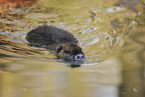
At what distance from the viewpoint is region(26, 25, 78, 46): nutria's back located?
5.65 metres

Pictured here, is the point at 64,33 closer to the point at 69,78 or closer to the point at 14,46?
the point at 14,46

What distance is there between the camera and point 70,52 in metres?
4.77

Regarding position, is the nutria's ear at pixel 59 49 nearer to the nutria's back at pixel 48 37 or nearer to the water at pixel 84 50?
the water at pixel 84 50

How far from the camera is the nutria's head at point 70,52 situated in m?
4.60

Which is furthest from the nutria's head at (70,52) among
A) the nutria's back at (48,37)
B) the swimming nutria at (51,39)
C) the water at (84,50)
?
the nutria's back at (48,37)

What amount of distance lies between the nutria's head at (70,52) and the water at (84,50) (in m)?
0.15

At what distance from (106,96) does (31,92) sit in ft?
3.41

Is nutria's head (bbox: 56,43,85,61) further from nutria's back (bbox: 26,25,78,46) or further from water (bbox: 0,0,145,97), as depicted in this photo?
nutria's back (bbox: 26,25,78,46)

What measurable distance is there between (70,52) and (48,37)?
1.18m

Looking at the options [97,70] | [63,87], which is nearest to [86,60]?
[97,70]

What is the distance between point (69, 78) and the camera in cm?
374

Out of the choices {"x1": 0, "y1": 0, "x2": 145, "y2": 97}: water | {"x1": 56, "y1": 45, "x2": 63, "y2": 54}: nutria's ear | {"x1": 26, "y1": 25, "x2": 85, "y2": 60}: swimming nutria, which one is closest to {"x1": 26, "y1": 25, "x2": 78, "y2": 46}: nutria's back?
{"x1": 26, "y1": 25, "x2": 85, "y2": 60}: swimming nutria

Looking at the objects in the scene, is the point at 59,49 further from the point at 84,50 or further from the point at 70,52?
the point at 84,50

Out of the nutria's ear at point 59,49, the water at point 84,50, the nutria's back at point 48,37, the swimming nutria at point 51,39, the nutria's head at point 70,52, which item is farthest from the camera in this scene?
the nutria's back at point 48,37
